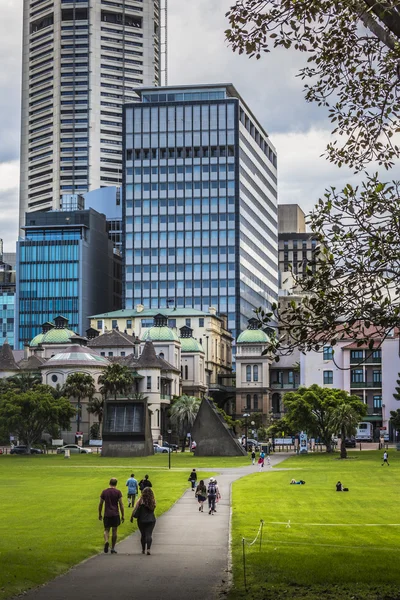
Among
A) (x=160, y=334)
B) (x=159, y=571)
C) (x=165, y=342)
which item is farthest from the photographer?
(x=160, y=334)

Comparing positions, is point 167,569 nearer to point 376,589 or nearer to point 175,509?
point 376,589

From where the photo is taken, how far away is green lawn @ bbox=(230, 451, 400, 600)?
2394 centimetres

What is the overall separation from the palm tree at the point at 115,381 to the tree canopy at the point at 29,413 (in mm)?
25344

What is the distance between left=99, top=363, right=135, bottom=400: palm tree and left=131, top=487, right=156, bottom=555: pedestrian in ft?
391

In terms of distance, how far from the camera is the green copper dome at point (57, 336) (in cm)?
19375

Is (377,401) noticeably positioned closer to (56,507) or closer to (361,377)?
(361,377)

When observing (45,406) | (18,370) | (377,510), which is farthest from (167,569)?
(18,370)

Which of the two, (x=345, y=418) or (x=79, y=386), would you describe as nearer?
(x=345, y=418)

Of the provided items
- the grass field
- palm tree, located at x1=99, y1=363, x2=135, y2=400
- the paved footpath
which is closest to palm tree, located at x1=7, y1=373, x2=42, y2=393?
palm tree, located at x1=99, y1=363, x2=135, y2=400

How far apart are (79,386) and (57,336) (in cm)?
4481

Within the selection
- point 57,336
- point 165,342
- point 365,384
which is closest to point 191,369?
point 165,342

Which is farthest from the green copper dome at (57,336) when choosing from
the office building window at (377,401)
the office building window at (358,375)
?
the office building window at (377,401)

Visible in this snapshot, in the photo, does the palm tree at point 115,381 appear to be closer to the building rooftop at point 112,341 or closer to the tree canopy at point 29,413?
the tree canopy at point 29,413

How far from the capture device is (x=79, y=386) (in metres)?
152
